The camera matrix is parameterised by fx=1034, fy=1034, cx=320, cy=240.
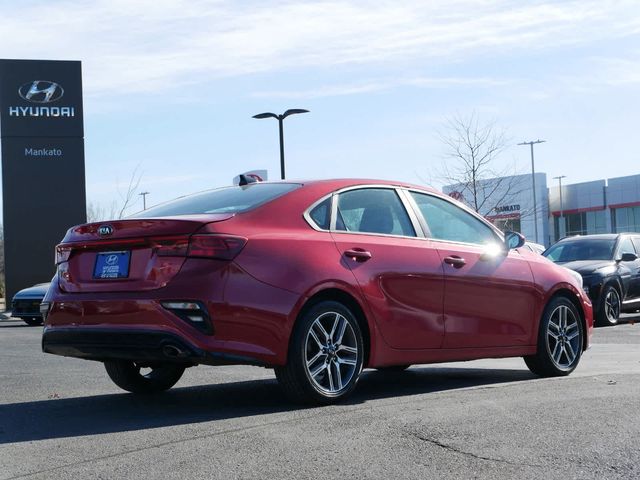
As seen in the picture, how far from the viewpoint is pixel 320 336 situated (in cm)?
662

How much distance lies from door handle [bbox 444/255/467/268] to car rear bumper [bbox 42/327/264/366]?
1.91m

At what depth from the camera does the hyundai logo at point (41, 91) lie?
35.0 m

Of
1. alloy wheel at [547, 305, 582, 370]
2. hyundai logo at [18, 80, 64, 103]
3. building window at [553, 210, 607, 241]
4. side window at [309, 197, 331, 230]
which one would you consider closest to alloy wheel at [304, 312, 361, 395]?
side window at [309, 197, 331, 230]

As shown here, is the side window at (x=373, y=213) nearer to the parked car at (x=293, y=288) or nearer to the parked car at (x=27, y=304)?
the parked car at (x=293, y=288)

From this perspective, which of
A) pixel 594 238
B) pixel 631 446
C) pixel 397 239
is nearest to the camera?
pixel 631 446

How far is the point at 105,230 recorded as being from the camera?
6613mm

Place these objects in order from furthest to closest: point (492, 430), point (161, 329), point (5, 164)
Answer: point (5, 164), point (161, 329), point (492, 430)

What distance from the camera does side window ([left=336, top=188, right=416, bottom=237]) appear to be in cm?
715

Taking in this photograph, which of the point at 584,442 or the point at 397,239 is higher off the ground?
the point at 397,239

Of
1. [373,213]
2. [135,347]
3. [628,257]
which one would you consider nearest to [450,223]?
[373,213]

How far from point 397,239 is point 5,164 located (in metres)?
30.1

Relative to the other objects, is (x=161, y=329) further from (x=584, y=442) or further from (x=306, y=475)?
(x=584, y=442)

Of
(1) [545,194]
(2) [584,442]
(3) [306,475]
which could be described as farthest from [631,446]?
(1) [545,194]

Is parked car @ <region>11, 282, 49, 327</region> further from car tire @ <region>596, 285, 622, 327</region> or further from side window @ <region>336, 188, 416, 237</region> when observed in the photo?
side window @ <region>336, 188, 416, 237</region>
